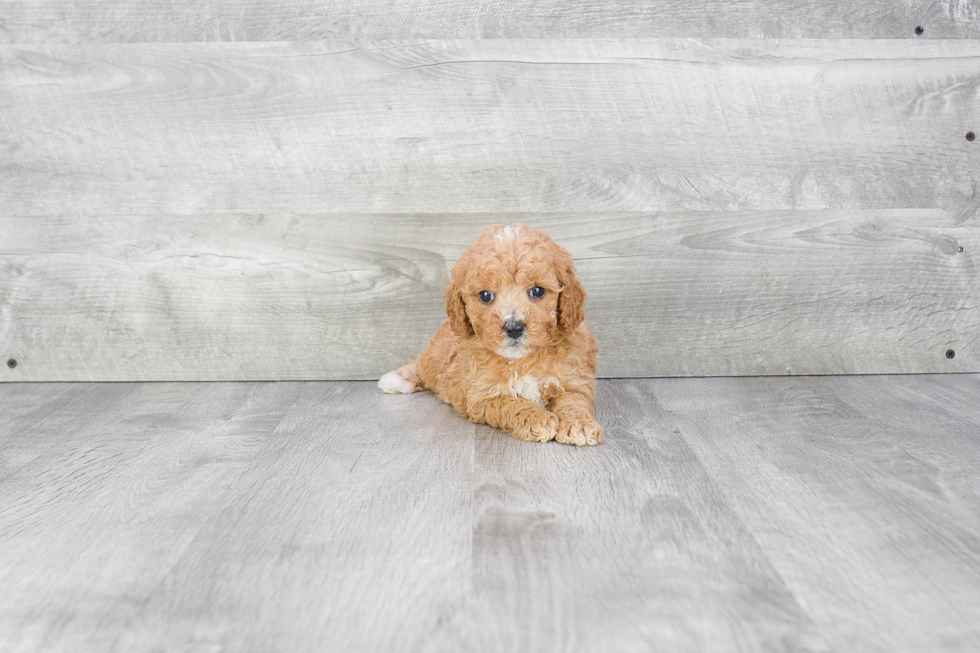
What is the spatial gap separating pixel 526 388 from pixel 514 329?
17 cm

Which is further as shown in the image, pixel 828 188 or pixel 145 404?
pixel 828 188

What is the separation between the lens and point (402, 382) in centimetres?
200

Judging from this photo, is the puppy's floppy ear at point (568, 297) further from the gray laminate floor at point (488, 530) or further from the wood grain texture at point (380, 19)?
the wood grain texture at point (380, 19)

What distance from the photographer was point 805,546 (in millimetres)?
1117

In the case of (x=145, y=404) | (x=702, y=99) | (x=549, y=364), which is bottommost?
(x=145, y=404)

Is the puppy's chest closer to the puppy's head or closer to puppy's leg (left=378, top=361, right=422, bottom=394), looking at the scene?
the puppy's head

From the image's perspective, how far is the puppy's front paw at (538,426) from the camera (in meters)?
1.56

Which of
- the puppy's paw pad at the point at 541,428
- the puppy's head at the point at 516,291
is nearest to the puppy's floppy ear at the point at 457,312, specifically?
the puppy's head at the point at 516,291

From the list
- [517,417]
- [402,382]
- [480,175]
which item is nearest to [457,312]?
[517,417]

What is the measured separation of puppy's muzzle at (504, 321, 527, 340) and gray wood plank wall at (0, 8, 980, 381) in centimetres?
58

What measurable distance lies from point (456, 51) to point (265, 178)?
1.90 ft

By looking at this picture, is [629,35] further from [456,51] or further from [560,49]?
[456,51]

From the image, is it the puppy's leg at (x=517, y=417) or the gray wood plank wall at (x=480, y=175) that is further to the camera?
the gray wood plank wall at (x=480, y=175)

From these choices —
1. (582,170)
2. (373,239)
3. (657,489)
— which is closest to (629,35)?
(582,170)
